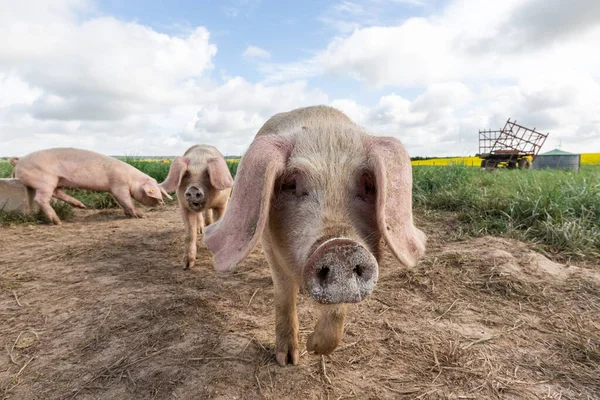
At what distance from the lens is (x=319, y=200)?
1803mm

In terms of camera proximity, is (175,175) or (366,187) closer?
(366,187)

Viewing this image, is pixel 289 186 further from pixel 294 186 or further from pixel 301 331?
pixel 301 331

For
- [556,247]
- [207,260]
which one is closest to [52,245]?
[207,260]

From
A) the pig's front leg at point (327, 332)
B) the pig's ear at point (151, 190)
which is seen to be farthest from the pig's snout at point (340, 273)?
the pig's ear at point (151, 190)

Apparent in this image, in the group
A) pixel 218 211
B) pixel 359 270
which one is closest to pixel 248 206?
pixel 359 270

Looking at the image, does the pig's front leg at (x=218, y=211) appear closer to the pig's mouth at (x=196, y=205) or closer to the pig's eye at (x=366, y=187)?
the pig's mouth at (x=196, y=205)

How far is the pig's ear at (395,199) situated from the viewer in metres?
1.69

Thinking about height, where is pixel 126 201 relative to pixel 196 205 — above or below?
below

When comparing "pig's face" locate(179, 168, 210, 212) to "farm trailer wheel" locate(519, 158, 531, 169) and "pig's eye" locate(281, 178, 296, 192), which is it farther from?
"farm trailer wheel" locate(519, 158, 531, 169)

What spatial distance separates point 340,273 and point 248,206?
56 centimetres

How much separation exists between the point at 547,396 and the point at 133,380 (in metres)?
2.48

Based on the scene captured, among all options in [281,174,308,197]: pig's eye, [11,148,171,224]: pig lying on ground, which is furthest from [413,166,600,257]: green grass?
[11,148,171,224]: pig lying on ground

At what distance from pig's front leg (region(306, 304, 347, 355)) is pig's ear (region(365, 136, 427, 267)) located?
0.48 meters

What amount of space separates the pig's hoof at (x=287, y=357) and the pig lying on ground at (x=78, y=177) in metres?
6.18
